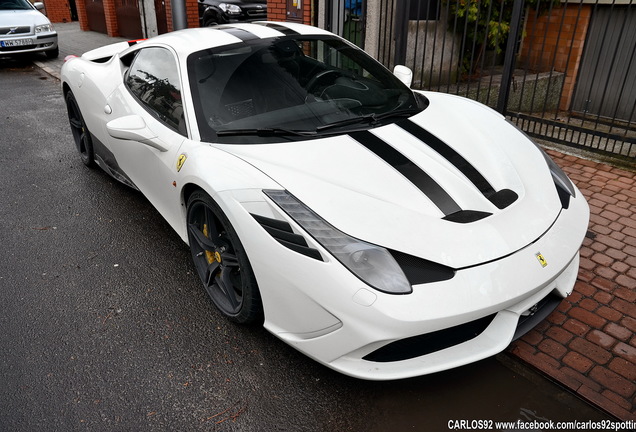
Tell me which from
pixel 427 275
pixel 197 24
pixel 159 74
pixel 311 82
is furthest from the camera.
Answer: pixel 197 24

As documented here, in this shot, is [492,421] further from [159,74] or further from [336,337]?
[159,74]

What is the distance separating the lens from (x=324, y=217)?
217 centimetres

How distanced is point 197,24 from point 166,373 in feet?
38.2

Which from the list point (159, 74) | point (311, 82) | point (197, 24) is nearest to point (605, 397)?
point (311, 82)

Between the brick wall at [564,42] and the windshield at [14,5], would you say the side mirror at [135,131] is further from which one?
the windshield at [14,5]

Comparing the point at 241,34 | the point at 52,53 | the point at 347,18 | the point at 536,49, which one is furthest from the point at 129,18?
the point at 241,34

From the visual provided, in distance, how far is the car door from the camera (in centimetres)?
304

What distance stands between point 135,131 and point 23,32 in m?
9.91

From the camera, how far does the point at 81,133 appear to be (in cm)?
507

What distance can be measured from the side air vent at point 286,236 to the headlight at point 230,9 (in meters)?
10.5

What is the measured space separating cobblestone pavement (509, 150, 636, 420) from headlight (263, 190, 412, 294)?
101 centimetres

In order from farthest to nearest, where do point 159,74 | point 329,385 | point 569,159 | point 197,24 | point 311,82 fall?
point 197,24
point 569,159
point 159,74
point 311,82
point 329,385

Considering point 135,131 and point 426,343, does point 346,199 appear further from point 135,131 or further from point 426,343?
point 135,131

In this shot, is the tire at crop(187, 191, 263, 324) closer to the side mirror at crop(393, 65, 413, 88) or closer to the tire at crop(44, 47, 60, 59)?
the side mirror at crop(393, 65, 413, 88)
